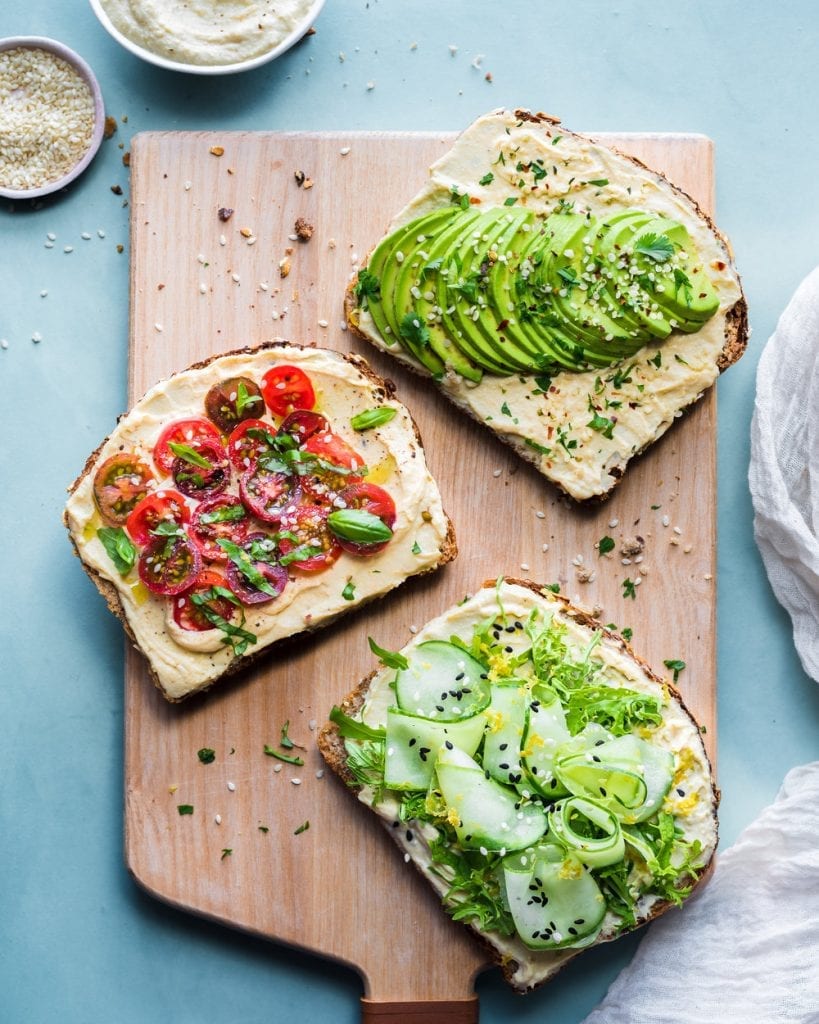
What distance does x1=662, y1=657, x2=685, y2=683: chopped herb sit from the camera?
16.1 ft

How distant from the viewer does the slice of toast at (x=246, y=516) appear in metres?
4.62

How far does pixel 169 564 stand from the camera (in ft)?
15.1

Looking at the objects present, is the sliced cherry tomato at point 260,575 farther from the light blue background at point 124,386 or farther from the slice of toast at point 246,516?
the light blue background at point 124,386

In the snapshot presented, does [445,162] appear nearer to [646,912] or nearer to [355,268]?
[355,268]

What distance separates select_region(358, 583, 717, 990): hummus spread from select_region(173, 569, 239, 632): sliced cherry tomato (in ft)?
2.34

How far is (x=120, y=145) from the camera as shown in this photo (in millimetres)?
5141

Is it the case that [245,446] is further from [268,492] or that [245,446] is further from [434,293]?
[434,293]

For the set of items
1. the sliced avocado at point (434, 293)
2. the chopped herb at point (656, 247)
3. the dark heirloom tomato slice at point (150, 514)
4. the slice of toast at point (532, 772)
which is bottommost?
the slice of toast at point (532, 772)

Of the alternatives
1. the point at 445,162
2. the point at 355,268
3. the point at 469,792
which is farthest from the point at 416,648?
the point at 445,162

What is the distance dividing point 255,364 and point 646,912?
9.19 feet

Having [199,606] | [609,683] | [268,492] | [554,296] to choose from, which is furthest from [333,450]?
[609,683]

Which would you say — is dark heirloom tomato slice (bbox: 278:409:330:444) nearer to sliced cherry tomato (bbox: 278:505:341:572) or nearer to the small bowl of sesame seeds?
sliced cherry tomato (bbox: 278:505:341:572)

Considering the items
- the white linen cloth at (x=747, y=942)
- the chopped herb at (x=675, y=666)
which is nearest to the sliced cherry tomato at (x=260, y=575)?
the chopped herb at (x=675, y=666)

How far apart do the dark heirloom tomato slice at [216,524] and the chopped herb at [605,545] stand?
1545mm
